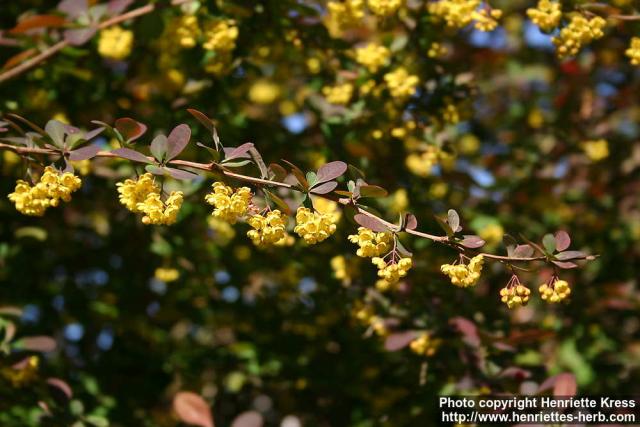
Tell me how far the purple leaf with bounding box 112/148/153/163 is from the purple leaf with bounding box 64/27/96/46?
66cm

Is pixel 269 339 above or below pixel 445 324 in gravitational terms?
below

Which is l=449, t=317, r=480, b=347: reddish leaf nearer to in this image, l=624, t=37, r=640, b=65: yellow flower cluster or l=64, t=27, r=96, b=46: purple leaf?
l=624, t=37, r=640, b=65: yellow flower cluster

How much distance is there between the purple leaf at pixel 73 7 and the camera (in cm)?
214

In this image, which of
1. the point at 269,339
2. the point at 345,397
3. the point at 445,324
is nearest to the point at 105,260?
the point at 269,339

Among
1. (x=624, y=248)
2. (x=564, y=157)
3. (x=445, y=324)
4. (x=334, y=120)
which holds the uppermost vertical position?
(x=334, y=120)

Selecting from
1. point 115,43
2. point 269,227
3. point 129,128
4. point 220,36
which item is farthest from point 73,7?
point 269,227

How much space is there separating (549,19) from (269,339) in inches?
56.6

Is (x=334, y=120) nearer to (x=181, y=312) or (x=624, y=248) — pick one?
(x=181, y=312)

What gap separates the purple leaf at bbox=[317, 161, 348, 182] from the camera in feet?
5.15

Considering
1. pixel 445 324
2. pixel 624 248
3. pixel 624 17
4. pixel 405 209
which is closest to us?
pixel 624 17

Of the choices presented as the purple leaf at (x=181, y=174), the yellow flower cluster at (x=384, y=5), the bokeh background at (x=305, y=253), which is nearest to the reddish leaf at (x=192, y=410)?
the bokeh background at (x=305, y=253)

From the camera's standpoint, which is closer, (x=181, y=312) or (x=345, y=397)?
(x=345, y=397)

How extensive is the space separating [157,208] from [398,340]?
0.93 metres

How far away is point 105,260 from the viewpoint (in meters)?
2.94
